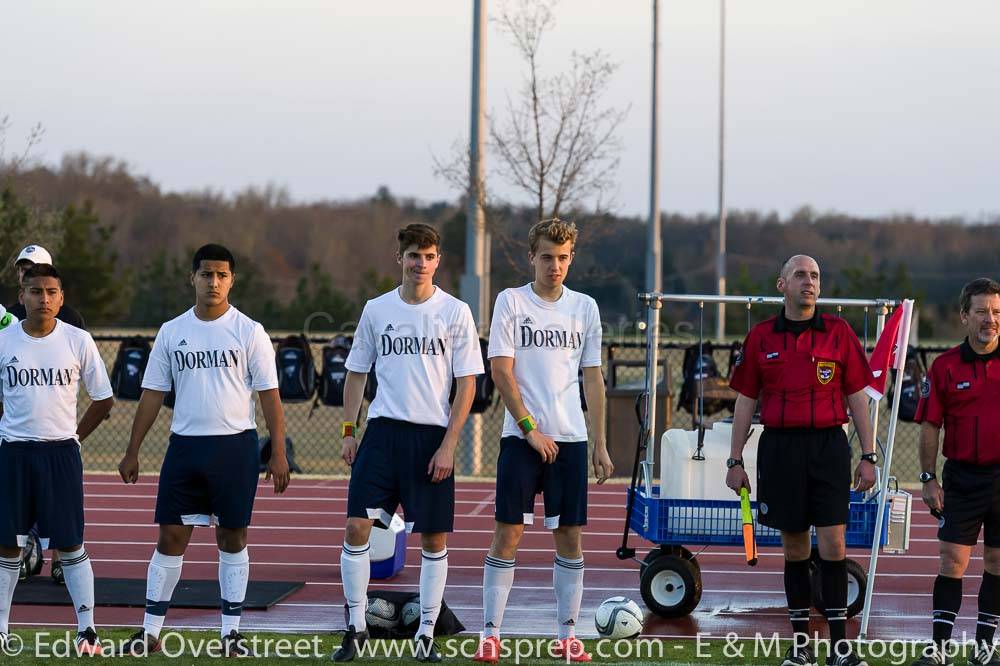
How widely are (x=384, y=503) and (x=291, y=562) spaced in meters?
3.61

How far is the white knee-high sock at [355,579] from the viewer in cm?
609

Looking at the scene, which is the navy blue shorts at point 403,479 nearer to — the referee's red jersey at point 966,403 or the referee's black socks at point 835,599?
the referee's black socks at point 835,599

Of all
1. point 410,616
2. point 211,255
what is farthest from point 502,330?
point 410,616

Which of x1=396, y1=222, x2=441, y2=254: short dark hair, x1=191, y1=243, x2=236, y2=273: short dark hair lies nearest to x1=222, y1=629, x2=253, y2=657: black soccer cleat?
x1=191, y1=243, x2=236, y2=273: short dark hair

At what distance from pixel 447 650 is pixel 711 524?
1.92 meters

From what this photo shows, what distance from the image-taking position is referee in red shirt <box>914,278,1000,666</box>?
6.16 metres

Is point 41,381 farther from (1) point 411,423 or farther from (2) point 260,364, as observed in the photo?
(1) point 411,423

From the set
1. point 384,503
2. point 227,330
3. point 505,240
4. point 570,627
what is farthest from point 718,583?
point 505,240

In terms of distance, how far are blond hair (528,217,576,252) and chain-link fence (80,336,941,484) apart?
12.4 feet

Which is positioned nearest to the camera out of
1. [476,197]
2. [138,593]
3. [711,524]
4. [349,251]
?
[711,524]

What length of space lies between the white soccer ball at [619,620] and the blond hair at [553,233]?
6.76ft

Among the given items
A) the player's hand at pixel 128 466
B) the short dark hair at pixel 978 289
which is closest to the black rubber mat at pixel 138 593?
the player's hand at pixel 128 466

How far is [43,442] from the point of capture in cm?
629

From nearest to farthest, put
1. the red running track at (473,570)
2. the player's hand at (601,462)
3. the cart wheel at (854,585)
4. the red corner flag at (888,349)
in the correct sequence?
the player's hand at (601,462), the red corner flag at (888,349), the red running track at (473,570), the cart wheel at (854,585)
